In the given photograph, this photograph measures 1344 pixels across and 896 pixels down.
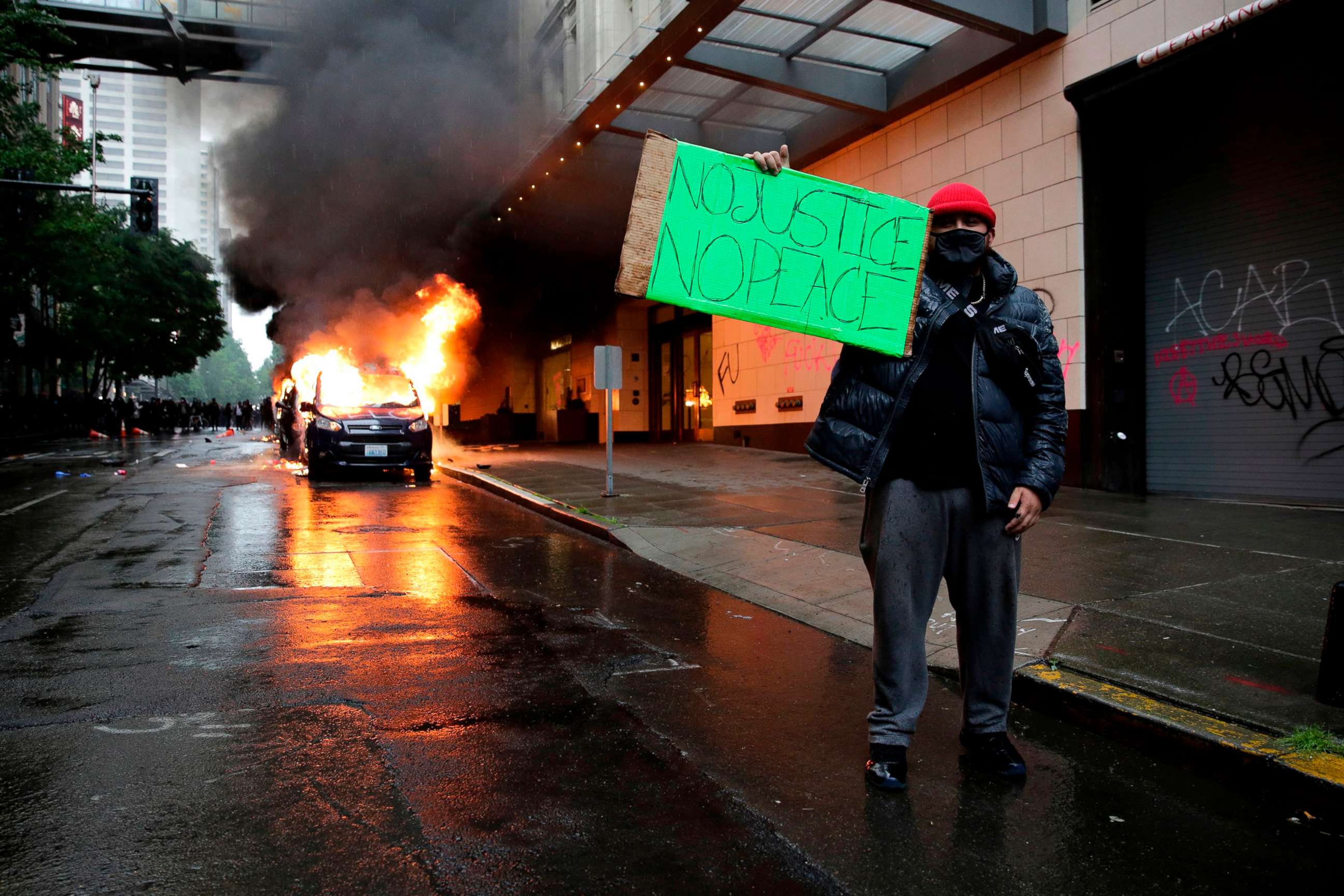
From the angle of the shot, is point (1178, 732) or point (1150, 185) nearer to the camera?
point (1178, 732)

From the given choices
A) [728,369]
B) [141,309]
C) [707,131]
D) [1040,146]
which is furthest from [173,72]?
[1040,146]

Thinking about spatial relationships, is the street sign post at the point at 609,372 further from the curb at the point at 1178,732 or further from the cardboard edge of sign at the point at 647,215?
the cardboard edge of sign at the point at 647,215

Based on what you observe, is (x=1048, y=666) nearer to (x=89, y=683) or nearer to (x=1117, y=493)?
(x=89, y=683)

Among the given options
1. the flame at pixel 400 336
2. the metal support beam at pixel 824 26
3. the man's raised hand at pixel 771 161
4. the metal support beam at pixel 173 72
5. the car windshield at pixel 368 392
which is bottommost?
the car windshield at pixel 368 392

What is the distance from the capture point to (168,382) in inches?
4417

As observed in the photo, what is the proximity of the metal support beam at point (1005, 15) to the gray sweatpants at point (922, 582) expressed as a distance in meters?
8.78

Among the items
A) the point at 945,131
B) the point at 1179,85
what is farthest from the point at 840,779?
the point at 945,131

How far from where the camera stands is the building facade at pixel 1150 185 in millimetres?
8562

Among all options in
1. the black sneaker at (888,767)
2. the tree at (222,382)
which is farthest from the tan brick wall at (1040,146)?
the tree at (222,382)

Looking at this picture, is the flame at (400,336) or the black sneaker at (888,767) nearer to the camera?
the black sneaker at (888,767)

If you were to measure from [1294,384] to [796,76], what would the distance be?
737 cm

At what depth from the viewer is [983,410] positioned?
2.88 metres

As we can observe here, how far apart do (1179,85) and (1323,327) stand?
3.07 metres

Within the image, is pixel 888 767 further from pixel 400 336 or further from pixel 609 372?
pixel 400 336
